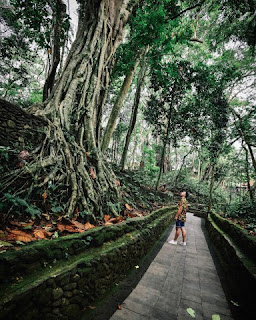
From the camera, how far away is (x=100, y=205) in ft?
10.6

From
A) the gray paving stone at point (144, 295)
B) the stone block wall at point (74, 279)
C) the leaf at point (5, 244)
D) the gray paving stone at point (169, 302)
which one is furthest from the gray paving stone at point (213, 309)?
the leaf at point (5, 244)

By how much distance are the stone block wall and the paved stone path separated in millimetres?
396

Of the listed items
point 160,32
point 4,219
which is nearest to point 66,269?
point 4,219

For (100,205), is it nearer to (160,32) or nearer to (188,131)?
(160,32)

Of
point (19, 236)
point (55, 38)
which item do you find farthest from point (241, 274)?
point (55, 38)

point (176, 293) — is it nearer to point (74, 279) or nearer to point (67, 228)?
point (74, 279)

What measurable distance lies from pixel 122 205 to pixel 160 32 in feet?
16.4

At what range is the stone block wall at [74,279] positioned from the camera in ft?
4.45

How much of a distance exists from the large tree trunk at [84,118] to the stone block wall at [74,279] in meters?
0.60

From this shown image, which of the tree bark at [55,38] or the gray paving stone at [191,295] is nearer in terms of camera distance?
the gray paving stone at [191,295]

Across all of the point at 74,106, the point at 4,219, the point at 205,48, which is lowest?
the point at 4,219

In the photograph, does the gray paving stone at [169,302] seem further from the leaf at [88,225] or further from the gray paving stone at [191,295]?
the leaf at [88,225]

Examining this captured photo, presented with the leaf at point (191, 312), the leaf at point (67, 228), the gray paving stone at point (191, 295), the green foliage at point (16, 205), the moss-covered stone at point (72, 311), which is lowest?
the leaf at point (191, 312)

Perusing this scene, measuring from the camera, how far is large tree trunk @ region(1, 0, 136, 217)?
2910mm
